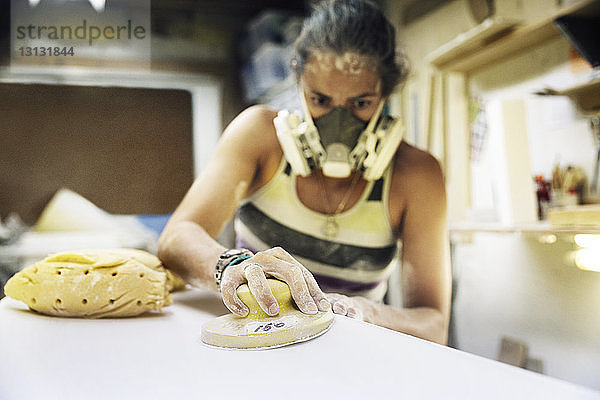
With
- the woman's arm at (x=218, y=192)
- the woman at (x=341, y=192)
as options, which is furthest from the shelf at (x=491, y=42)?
the woman's arm at (x=218, y=192)

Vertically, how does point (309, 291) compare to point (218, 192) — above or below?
below

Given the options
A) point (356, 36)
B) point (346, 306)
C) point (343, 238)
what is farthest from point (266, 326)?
point (356, 36)

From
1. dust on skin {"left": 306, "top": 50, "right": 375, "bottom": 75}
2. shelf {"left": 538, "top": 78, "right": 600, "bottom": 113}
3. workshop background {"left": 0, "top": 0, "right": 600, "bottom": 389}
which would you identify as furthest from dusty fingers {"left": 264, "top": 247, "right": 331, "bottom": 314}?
shelf {"left": 538, "top": 78, "right": 600, "bottom": 113}

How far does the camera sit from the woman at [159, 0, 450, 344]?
0.92 meters

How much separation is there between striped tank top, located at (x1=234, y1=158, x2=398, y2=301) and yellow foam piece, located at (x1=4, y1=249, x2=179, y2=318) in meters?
0.26

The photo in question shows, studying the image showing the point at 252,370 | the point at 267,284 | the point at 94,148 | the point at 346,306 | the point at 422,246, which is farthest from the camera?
the point at 94,148

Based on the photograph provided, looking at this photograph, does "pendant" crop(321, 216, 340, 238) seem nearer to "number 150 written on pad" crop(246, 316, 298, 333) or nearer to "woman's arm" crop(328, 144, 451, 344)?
"woman's arm" crop(328, 144, 451, 344)

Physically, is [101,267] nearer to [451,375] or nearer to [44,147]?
[44,147]

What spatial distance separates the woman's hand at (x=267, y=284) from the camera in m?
0.63

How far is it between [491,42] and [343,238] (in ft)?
1.53

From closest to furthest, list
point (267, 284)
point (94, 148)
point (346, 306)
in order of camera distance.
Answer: point (267, 284) < point (346, 306) < point (94, 148)

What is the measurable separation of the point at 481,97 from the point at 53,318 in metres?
0.85

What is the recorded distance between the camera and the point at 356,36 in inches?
37.0

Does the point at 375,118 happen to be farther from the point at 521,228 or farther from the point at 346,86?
the point at 521,228
